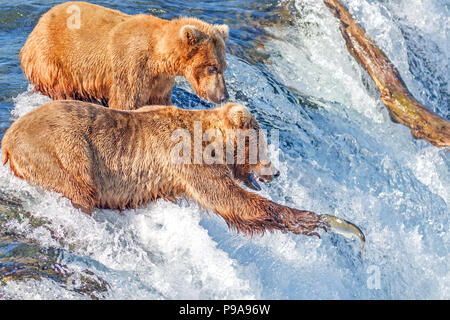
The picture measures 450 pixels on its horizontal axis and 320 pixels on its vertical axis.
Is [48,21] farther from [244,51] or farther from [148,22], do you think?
[244,51]

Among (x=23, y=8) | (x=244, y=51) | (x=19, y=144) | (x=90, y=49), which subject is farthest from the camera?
(x=23, y=8)

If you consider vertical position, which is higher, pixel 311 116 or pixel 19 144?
pixel 19 144

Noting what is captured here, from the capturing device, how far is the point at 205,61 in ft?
20.2

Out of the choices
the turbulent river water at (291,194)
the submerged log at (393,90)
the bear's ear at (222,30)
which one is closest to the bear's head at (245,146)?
the turbulent river water at (291,194)

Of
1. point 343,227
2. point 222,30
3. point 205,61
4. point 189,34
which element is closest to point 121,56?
point 189,34

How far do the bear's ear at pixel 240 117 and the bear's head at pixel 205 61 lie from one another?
113 cm

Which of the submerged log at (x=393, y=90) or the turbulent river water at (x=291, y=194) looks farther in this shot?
the submerged log at (x=393, y=90)

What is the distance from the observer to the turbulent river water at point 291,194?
4797mm

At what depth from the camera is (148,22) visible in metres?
6.40

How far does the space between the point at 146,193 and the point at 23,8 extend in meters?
6.16

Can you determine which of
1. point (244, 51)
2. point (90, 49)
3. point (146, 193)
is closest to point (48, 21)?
point (90, 49)

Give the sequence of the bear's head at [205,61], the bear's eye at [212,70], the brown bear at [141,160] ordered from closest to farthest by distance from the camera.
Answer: the brown bear at [141,160] < the bear's head at [205,61] < the bear's eye at [212,70]

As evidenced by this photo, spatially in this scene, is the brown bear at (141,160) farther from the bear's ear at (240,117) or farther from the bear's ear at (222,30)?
the bear's ear at (222,30)

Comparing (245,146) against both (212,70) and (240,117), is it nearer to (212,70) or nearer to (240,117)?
(240,117)
